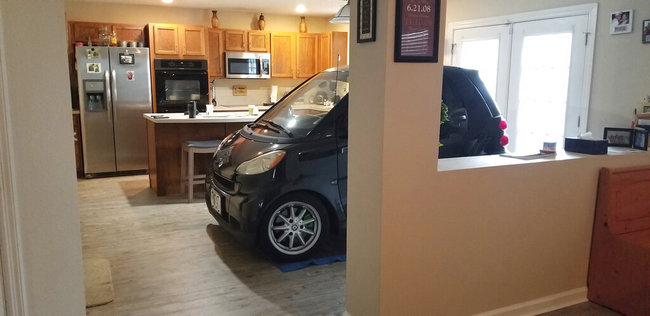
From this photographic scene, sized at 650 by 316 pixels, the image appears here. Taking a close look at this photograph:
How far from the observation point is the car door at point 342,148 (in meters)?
3.15

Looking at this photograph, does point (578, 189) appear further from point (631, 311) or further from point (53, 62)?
point (53, 62)

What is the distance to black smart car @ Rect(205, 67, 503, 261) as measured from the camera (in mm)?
3037

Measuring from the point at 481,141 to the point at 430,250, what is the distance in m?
1.41

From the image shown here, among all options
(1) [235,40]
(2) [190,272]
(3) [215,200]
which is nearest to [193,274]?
(2) [190,272]

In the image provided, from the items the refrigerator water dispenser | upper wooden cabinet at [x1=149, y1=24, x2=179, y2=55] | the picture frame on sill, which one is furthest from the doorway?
the refrigerator water dispenser

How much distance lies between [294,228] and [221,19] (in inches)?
199

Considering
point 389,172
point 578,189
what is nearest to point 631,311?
point 578,189

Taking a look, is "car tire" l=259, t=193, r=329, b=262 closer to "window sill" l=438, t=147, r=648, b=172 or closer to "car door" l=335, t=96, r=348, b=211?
"car door" l=335, t=96, r=348, b=211

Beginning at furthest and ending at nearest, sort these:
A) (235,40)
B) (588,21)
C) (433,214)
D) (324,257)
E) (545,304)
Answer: (235,40)
(588,21)
(324,257)
(545,304)
(433,214)

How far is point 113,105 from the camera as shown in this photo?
6.12 metres

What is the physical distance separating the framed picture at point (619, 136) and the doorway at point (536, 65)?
1495 mm

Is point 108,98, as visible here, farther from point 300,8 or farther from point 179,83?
point 300,8

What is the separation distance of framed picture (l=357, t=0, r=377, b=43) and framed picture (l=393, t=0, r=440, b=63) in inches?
4.1

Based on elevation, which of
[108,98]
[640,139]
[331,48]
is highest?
[331,48]
